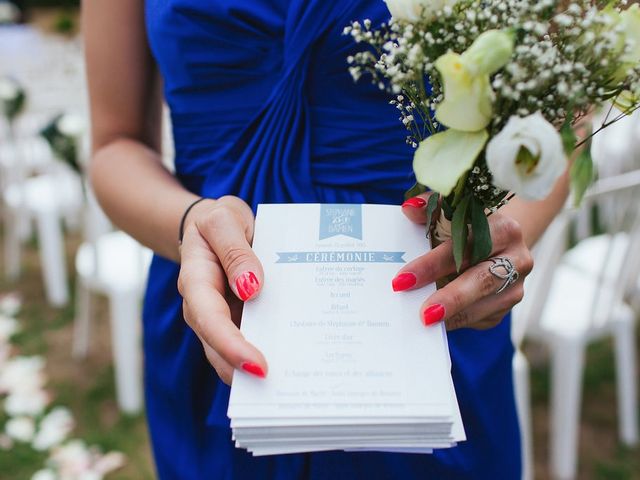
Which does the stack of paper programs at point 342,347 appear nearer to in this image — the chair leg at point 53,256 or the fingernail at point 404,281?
the fingernail at point 404,281

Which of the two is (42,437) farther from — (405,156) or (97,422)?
(405,156)

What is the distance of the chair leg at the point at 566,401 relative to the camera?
255 cm

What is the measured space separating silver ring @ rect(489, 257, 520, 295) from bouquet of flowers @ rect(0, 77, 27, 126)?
Answer: 3.73 metres

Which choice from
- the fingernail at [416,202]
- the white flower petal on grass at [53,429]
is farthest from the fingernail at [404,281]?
the white flower petal on grass at [53,429]

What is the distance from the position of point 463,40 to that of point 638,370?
3213mm

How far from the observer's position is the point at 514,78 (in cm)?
60

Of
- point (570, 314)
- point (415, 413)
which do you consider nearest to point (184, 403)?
point (415, 413)

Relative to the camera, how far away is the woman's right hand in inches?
28.1

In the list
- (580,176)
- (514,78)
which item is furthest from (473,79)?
(580,176)

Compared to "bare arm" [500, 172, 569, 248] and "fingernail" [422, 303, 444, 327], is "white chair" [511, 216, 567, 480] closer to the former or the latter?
"bare arm" [500, 172, 569, 248]

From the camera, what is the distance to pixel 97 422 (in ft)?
10.2

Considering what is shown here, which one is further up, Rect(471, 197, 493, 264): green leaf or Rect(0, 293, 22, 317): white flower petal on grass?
Rect(471, 197, 493, 264): green leaf

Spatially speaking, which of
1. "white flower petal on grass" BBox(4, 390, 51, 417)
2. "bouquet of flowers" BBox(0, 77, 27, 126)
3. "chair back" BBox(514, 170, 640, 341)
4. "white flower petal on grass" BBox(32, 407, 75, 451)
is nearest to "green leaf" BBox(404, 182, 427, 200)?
"chair back" BBox(514, 170, 640, 341)

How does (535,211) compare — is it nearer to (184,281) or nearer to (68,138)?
(184,281)
